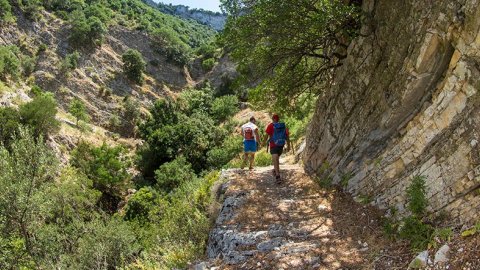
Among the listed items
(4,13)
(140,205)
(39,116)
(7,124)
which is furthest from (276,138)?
(4,13)

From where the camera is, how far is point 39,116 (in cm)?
3042

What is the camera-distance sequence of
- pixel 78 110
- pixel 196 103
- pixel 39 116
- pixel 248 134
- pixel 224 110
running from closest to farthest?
pixel 248 134 < pixel 39 116 < pixel 224 110 < pixel 78 110 < pixel 196 103

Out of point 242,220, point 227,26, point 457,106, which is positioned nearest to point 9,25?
point 227,26

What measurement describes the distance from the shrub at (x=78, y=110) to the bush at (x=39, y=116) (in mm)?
6630

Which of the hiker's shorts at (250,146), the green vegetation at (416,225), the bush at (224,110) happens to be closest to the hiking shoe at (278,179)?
the hiker's shorts at (250,146)

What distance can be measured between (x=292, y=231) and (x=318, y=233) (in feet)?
1.62

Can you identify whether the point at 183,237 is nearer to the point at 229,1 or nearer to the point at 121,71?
the point at 229,1

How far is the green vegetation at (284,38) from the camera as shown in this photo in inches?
363

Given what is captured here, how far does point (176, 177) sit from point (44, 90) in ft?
85.4

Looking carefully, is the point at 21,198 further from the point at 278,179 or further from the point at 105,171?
the point at 105,171

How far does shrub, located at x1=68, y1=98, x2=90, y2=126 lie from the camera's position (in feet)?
128

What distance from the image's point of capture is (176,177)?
25625 millimetres

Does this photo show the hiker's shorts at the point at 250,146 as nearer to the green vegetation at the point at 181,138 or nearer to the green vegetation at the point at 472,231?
the green vegetation at the point at 472,231

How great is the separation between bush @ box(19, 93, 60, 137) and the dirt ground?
25946mm
